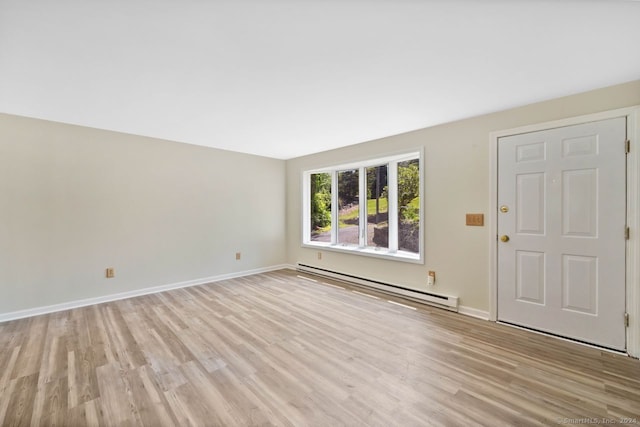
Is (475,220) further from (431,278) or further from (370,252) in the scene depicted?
(370,252)

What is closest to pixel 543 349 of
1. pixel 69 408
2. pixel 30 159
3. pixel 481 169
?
pixel 481 169

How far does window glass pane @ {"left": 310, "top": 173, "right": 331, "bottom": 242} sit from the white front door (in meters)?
2.88

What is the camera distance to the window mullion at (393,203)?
3.90 meters

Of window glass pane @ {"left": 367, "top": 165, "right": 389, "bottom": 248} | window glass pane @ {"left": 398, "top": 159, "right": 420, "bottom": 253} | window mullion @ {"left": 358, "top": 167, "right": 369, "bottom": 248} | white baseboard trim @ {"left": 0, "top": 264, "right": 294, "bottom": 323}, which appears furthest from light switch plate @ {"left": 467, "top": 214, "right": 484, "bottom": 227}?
white baseboard trim @ {"left": 0, "top": 264, "right": 294, "bottom": 323}

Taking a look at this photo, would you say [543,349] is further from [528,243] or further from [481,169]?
[481,169]

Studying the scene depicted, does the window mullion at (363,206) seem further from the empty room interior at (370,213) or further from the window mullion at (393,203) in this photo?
the window mullion at (393,203)

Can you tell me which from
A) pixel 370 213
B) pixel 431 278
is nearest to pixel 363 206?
pixel 370 213

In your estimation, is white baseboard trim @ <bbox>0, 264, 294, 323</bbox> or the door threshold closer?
the door threshold

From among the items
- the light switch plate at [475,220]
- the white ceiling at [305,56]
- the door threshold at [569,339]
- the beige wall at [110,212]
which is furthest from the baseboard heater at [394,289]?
the white ceiling at [305,56]

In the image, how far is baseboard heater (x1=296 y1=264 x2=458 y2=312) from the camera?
3.05 m

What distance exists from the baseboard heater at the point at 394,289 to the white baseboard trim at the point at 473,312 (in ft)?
0.20

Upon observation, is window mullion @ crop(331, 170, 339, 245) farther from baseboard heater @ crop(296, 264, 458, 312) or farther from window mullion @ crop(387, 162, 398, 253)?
window mullion @ crop(387, 162, 398, 253)

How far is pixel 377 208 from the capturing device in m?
4.20

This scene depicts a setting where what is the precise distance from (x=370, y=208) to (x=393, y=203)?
49cm
